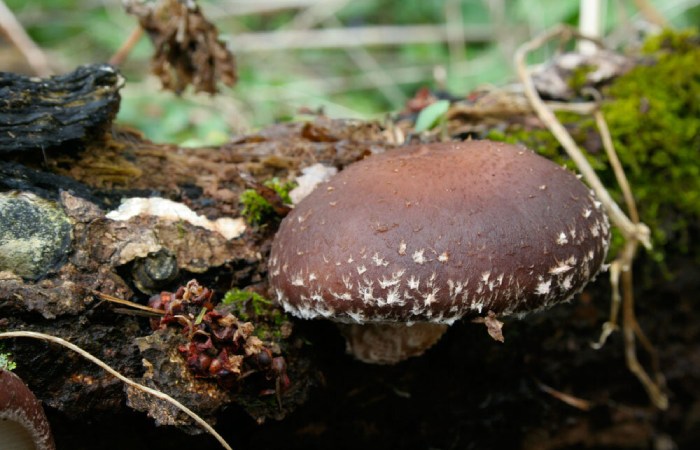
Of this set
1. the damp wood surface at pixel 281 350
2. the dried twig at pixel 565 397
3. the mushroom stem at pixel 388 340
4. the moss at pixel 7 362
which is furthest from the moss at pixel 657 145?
the moss at pixel 7 362

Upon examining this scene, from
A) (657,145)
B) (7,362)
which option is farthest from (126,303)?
(657,145)

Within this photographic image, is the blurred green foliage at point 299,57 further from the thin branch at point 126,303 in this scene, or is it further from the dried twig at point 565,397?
the thin branch at point 126,303

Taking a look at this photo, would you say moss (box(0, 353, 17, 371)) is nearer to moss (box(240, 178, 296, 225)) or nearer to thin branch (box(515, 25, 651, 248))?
moss (box(240, 178, 296, 225))

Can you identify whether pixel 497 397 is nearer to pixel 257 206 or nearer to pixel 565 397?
pixel 565 397

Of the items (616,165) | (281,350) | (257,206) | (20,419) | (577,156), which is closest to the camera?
(20,419)

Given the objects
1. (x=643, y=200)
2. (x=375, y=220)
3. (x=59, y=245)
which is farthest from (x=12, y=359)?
(x=643, y=200)

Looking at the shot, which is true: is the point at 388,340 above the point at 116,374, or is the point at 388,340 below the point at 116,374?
below
